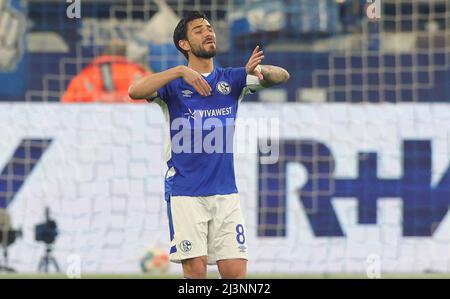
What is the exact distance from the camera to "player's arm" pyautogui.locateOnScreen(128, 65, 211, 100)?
6.92 m

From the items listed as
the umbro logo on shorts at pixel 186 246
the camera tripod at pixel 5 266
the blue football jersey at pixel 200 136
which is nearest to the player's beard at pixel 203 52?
the blue football jersey at pixel 200 136

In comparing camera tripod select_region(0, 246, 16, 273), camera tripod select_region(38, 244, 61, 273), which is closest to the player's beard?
camera tripod select_region(38, 244, 61, 273)

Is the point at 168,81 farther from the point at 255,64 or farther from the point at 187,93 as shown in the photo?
the point at 255,64

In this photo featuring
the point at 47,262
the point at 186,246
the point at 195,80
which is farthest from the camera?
the point at 47,262

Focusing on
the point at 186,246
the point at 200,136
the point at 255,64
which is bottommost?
the point at 186,246

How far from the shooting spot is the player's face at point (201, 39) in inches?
280

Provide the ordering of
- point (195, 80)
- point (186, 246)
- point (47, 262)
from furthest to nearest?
point (47, 262), point (186, 246), point (195, 80)

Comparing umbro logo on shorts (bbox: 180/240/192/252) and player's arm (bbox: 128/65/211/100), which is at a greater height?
player's arm (bbox: 128/65/211/100)

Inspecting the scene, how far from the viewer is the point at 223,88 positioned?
23.5ft

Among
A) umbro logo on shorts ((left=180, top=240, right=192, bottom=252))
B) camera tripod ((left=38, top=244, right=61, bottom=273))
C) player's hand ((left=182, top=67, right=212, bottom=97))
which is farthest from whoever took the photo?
camera tripod ((left=38, top=244, right=61, bottom=273))

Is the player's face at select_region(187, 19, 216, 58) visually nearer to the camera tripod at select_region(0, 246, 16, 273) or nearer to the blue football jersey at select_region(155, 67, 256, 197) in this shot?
the blue football jersey at select_region(155, 67, 256, 197)

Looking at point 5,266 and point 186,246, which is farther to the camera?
point 5,266

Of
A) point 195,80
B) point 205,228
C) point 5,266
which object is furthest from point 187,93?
point 5,266

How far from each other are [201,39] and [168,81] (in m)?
0.37
